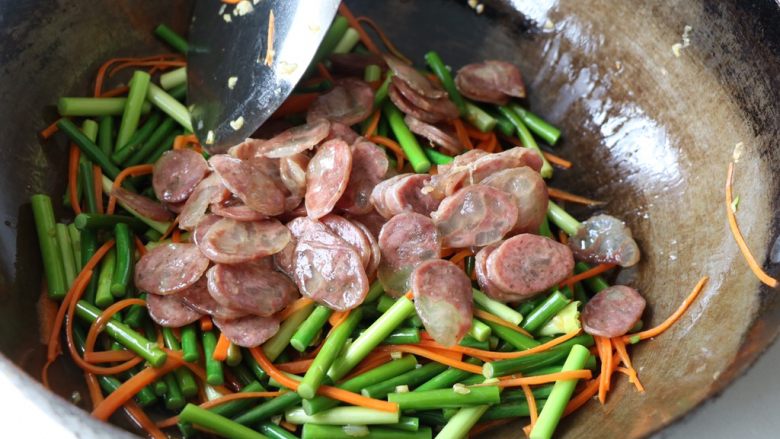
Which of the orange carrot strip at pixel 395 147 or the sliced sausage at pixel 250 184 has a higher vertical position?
the orange carrot strip at pixel 395 147

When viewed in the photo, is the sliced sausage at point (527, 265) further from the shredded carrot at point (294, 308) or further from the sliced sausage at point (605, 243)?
the shredded carrot at point (294, 308)

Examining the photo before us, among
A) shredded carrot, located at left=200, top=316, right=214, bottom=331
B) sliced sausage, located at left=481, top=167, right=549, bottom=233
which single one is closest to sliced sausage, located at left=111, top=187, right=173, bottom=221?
shredded carrot, located at left=200, top=316, right=214, bottom=331

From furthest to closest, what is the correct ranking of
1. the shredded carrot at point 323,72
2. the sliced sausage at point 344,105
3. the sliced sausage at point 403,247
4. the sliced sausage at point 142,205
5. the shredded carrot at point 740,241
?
the shredded carrot at point 323,72 → the sliced sausage at point 344,105 → the sliced sausage at point 142,205 → the sliced sausage at point 403,247 → the shredded carrot at point 740,241

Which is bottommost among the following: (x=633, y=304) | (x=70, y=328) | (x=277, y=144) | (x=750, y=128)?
(x=70, y=328)

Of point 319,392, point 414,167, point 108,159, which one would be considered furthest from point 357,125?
point 319,392

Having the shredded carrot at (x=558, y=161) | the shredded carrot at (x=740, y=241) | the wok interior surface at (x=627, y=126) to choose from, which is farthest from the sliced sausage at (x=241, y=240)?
the shredded carrot at (x=740, y=241)

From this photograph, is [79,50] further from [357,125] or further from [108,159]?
[357,125]
